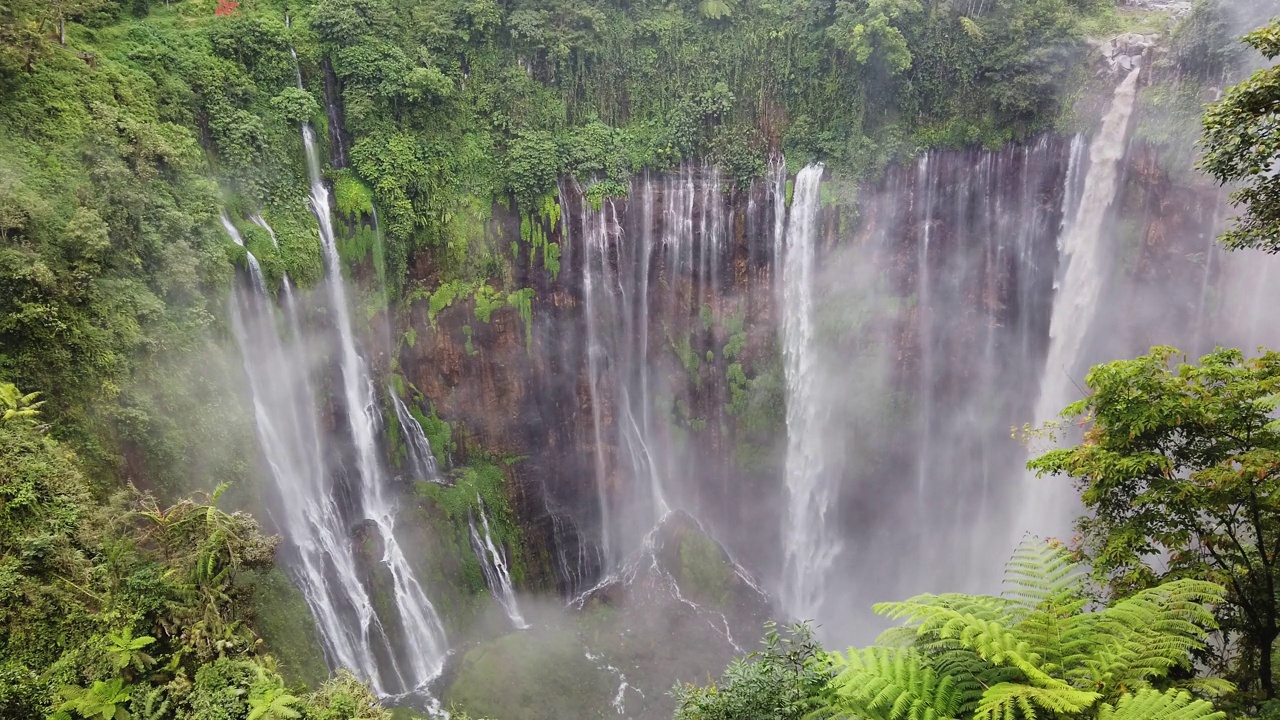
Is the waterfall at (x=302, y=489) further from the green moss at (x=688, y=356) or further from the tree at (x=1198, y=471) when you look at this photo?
the tree at (x=1198, y=471)

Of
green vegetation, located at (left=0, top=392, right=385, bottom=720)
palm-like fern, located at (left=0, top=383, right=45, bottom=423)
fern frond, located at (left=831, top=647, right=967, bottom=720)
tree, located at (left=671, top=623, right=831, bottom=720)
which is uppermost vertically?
fern frond, located at (left=831, top=647, right=967, bottom=720)

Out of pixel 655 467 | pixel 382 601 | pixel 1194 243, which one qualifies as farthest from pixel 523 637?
pixel 1194 243

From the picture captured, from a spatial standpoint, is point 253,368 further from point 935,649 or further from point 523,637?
point 935,649

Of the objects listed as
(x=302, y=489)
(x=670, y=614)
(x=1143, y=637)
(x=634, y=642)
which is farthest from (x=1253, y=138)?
(x=302, y=489)

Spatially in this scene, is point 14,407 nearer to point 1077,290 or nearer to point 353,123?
point 353,123

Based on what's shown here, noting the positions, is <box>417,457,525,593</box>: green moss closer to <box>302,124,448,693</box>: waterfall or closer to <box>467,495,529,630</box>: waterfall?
<box>467,495,529,630</box>: waterfall

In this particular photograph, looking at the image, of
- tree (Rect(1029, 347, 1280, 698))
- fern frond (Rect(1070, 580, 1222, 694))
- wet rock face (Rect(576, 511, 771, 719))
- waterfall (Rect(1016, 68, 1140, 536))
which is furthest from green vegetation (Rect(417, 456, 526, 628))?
fern frond (Rect(1070, 580, 1222, 694))

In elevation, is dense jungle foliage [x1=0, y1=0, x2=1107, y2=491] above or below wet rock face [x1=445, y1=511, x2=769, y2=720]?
above

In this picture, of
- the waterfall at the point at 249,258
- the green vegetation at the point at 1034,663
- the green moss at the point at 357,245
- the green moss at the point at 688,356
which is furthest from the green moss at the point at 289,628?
Answer: the green vegetation at the point at 1034,663
